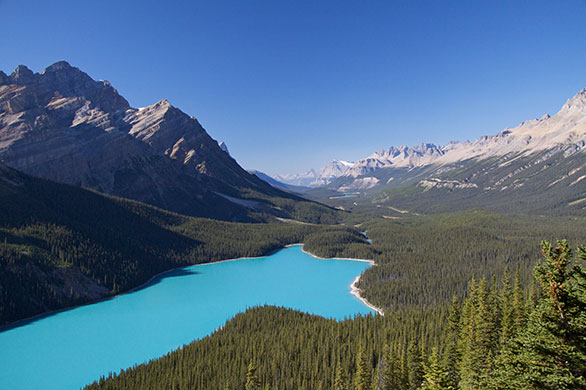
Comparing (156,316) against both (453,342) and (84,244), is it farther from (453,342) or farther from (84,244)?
(453,342)

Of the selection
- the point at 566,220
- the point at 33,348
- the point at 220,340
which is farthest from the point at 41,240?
the point at 566,220

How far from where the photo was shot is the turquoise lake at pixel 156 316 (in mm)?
51375

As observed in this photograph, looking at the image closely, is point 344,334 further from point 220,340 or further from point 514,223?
point 514,223

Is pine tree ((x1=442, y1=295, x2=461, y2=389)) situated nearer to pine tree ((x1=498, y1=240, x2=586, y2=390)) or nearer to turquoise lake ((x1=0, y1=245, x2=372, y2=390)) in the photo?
pine tree ((x1=498, y1=240, x2=586, y2=390))

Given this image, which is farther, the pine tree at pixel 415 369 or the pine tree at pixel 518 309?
the pine tree at pixel 518 309

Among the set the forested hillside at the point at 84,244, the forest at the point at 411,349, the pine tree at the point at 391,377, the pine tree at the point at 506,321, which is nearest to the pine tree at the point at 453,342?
the forest at the point at 411,349

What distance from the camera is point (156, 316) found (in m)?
73.9

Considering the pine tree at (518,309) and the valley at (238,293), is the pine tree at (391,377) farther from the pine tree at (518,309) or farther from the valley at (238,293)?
the pine tree at (518,309)

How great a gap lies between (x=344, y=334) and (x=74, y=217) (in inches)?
3922

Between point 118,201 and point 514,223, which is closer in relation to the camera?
point 118,201

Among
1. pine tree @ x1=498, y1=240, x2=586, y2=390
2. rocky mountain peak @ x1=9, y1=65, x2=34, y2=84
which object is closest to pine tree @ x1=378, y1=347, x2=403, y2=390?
pine tree @ x1=498, y1=240, x2=586, y2=390

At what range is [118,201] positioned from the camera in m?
135

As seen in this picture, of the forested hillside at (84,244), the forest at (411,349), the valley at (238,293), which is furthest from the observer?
the forested hillside at (84,244)

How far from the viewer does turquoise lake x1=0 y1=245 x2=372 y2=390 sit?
51.4 metres
